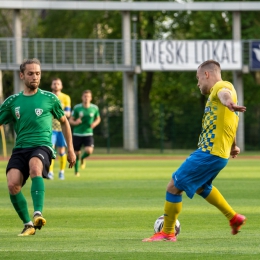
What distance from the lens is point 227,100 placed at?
8570 mm

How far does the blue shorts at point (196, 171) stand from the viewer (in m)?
8.97

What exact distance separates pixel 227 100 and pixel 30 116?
8.48ft

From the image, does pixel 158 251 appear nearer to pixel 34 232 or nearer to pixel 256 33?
pixel 34 232

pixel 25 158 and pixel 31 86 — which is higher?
pixel 31 86

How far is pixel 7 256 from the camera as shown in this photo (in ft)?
26.2

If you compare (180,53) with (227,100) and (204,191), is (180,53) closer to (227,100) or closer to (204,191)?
(204,191)

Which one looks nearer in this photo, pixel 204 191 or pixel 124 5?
pixel 204 191

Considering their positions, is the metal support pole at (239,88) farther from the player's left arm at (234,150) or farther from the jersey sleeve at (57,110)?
the player's left arm at (234,150)

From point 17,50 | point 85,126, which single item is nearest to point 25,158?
point 85,126

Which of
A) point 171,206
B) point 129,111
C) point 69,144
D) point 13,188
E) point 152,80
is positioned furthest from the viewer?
point 152,80

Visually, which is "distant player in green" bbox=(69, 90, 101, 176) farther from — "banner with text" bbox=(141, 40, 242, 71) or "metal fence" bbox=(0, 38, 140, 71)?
"banner with text" bbox=(141, 40, 242, 71)

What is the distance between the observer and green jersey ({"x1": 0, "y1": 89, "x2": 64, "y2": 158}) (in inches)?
397

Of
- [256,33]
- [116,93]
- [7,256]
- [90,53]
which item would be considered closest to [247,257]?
[7,256]

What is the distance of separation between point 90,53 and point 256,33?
9.75 m
